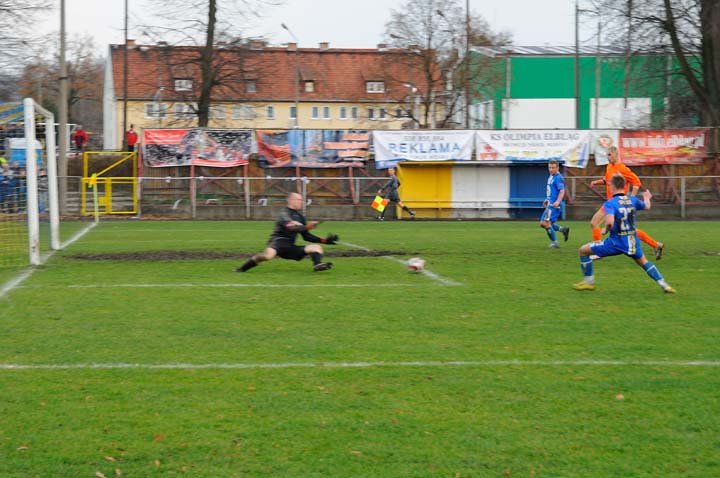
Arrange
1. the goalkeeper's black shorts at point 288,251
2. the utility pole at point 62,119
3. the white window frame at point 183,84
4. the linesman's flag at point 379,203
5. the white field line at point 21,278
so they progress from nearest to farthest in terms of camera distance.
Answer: the white field line at point 21,278, the goalkeeper's black shorts at point 288,251, the linesman's flag at point 379,203, the utility pole at point 62,119, the white window frame at point 183,84

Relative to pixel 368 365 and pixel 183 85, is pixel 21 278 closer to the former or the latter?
pixel 368 365

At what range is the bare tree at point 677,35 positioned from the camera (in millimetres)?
37656

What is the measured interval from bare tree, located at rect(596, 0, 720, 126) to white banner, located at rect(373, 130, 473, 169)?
Result: 31.2ft

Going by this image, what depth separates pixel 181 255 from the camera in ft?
55.8

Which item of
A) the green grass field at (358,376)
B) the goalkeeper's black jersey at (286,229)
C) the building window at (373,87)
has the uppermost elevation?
the building window at (373,87)

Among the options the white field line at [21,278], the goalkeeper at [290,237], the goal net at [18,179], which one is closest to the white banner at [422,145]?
the white field line at [21,278]

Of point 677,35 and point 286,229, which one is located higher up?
point 677,35

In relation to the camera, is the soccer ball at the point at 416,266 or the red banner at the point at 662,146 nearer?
the soccer ball at the point at 416,266

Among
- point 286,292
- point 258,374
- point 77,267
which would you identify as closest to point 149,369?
point 258,374

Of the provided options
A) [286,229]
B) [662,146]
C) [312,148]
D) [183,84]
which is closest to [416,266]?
[286,229]

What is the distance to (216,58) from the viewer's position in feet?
135

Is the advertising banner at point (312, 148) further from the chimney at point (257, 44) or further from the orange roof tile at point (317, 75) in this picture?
the orange roof tile at point (317, 75)

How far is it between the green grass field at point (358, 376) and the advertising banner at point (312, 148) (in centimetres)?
2072

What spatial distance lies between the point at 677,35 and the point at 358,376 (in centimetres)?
3525
